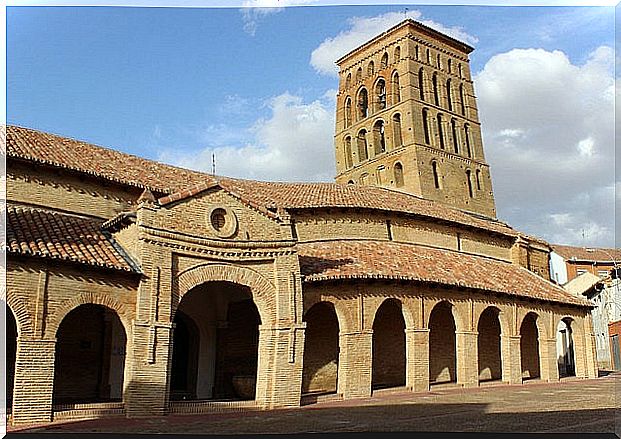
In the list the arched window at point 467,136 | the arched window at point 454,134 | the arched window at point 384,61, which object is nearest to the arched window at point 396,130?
the arched window at point 384,61

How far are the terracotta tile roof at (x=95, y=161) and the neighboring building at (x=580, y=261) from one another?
34.6 meters

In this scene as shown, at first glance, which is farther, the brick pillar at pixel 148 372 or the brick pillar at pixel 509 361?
the brick pillar at pixel 509 361

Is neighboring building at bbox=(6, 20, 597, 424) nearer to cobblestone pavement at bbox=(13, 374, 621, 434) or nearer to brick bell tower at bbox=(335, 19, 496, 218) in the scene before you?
cobblestone pavement at bbox=(13, 374, 621, 434)

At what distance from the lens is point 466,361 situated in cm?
2252

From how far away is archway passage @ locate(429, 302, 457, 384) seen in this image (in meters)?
24.2

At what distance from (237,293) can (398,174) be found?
21.0m

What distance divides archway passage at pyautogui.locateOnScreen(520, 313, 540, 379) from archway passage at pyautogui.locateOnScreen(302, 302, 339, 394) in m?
10.4

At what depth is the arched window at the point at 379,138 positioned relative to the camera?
135 ft

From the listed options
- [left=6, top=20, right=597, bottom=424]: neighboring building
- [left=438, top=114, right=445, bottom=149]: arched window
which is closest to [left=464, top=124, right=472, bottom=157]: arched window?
[left=438, top=114, right=445, bottom=149]: arched window

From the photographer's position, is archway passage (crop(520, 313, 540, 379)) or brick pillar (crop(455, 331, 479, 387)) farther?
archway passage (crop(520, 313, 540, 379))

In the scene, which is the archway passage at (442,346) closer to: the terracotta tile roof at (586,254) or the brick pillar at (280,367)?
the brick pillar at (280,367)

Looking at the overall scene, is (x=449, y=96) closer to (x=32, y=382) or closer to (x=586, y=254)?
(x=586, y=254)

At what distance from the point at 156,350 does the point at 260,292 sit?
314 centimetres

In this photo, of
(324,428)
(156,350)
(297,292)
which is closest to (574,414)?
(324,428)
